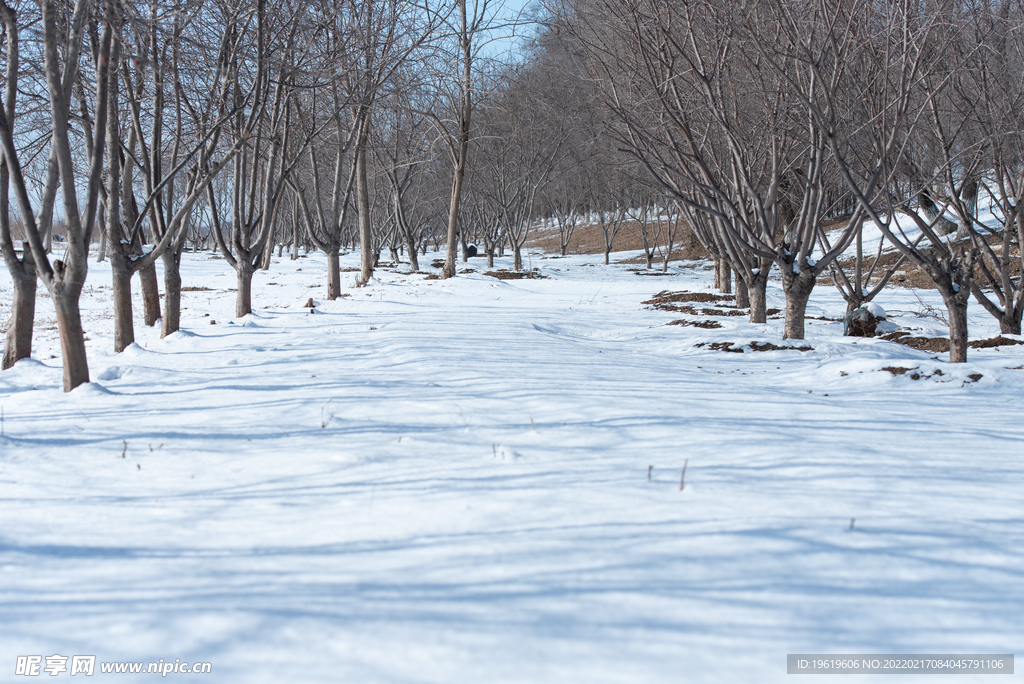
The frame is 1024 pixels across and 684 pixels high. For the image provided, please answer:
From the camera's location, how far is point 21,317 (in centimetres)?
592

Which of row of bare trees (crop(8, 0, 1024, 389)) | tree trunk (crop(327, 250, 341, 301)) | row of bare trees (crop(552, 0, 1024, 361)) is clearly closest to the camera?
row of bare trees (crop(8, 0, 1024, 389))

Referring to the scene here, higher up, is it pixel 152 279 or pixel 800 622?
pixel 152 279

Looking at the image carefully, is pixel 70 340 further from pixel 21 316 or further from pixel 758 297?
pixel 758 297

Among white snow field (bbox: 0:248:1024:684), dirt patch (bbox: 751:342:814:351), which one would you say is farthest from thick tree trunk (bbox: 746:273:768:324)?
white snow field (bbox: 0:248:1024:684)

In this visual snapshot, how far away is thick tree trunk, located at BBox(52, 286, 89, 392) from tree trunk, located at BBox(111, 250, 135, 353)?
2.09 m

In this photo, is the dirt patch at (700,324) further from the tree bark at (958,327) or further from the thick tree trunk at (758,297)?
the tree bark at (958,327)

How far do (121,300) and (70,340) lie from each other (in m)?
2.66

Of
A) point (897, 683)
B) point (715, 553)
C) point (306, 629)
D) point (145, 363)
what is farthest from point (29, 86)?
point (897, 683)

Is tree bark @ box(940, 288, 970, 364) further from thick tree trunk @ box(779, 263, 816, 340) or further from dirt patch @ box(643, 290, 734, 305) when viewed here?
dirt patch @ box(643, 290, 734, 305)

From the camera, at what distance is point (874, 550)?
2.01m

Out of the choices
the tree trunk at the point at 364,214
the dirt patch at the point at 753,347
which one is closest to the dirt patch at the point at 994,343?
the dirt patch at the point at 753,347

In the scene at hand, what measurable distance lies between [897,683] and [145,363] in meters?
5.74

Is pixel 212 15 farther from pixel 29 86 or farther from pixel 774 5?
pixel 774 5

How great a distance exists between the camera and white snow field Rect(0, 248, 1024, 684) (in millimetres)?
1625
